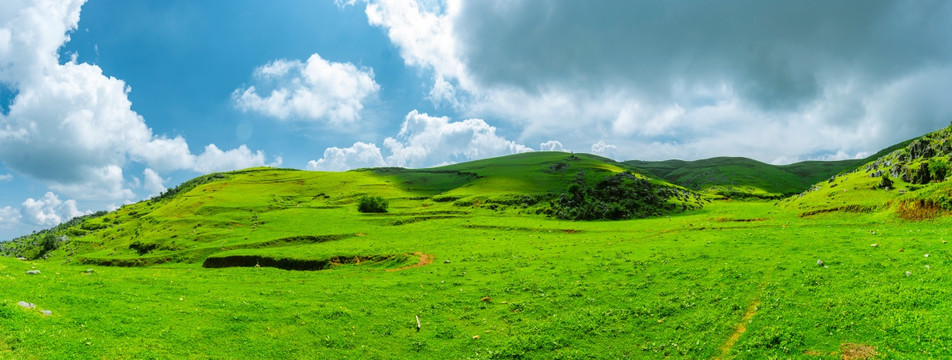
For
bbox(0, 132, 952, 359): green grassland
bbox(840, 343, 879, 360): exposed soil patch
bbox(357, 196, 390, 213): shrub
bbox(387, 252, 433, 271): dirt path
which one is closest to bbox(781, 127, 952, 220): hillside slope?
bbox(0, 132, 952, 359): green grassland

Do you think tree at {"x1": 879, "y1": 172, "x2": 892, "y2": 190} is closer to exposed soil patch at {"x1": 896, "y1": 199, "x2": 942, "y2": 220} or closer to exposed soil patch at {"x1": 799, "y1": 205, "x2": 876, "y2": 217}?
exposed soil patch at {"x1": 799, "y1": 205, "x2": 876, "y2": 217}

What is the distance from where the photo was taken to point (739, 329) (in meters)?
20.1

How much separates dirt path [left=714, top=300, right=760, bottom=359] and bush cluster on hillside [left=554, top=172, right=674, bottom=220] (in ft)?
209

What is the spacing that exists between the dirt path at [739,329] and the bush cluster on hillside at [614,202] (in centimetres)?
6379

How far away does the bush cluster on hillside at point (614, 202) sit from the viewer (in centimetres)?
8681

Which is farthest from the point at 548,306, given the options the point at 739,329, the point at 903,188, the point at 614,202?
the point at 614,202

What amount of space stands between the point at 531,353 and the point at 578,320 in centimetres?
450

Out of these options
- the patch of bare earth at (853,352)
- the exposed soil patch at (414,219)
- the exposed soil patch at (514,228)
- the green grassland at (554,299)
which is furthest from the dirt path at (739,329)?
the exposed soil patch at (414,219)

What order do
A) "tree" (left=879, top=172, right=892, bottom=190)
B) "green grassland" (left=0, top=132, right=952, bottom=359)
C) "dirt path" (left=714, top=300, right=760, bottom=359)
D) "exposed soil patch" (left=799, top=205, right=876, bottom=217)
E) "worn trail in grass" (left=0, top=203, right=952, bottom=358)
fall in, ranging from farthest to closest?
"tree" (left=879, top=172, right=892, bottom=190), "exposed soil patch" (left=799, top=205, right=876, bottom=217), "dirt path" (left=714, top=300, right=760, bottom=359), "green grassland" (left=0, top=132, right=952, bottom=359), "worn trail in grass" (left=0, top=203, right=952, bottom=358)

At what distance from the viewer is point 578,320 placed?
76.9 feet

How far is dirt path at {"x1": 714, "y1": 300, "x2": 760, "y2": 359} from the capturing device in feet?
60.7

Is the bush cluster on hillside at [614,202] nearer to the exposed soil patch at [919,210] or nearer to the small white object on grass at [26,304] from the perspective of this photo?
the exposed soil patch at [919,210]

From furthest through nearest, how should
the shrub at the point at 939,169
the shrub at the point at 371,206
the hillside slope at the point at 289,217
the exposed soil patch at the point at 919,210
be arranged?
the shrub at the point at 371,206
the hillside slope at the point at 289,217
the shrub at the point at 939,169
the exposed soil patch at the point at 919,210

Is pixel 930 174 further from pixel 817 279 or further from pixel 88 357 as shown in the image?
pixel 88 357
